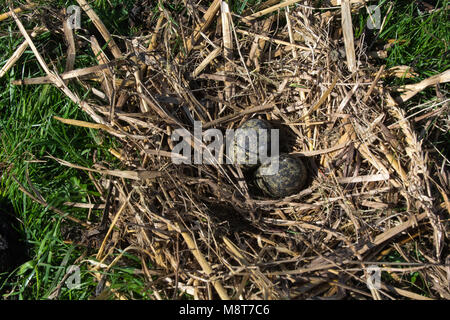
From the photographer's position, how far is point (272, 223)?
3021 millimetres

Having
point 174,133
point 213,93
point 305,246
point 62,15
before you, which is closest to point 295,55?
point 213,93

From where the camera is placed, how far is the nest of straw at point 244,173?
8.77 feet

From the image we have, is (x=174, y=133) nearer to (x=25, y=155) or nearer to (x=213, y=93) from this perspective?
(x=213, y=93)

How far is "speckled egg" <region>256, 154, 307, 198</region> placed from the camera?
2998 millimetres

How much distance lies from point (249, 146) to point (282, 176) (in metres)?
0.32

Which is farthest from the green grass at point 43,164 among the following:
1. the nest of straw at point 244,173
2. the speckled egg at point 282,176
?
the speckled egg at point 282,176

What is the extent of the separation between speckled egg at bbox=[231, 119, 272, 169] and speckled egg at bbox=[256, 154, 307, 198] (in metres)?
0.09

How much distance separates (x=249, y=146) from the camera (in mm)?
3025

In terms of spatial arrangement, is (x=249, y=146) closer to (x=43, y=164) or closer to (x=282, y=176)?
(x=282, y=176)
